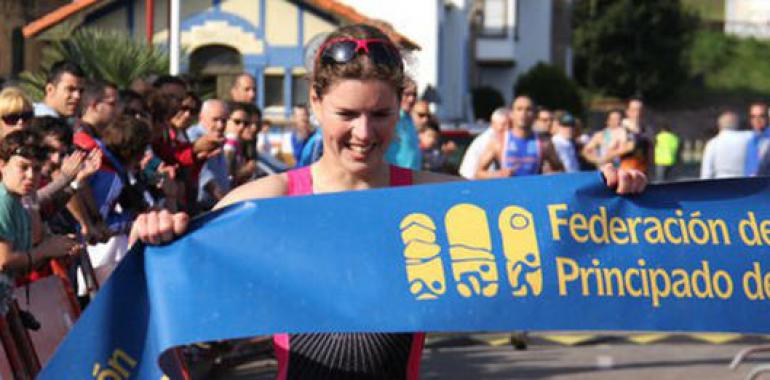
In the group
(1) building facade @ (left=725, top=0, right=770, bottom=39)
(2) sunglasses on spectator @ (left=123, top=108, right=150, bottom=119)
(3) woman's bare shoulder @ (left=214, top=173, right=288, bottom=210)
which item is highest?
(1) building facade @ (left=725, top=0, right=770, bottom=39)

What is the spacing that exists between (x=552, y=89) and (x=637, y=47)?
44.0ft

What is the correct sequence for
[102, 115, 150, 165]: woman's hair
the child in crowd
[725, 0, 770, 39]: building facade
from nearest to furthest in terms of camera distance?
the child in crowd
[102, 115, 150, 165]: woman's hair
[725, 0, 770, 39]: building facade

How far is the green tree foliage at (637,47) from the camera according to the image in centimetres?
7644

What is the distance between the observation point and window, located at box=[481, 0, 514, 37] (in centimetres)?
6812

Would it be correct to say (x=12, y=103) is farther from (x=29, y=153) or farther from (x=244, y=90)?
(x=244, y=90)

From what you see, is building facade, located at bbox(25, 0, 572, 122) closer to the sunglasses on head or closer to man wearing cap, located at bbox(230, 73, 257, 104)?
man wearing cap, located at bbox(230, 73, 257, 104)

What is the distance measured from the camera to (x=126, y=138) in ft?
32.1

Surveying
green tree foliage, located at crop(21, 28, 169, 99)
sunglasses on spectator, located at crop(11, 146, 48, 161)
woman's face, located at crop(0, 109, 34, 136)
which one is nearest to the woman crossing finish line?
sunglasses on spectator, located at crop(11, 146, 48, 161)

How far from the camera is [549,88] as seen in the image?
6425cm

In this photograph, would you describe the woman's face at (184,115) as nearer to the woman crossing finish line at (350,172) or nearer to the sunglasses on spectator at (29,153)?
the sunglasses on spectator at (29,153)

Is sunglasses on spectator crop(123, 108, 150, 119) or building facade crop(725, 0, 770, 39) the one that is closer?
sunglasses on spectator crop(123, 108, 150, 119)

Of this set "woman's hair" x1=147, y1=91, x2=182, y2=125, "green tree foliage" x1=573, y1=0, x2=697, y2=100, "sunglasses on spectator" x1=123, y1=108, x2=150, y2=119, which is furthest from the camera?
"green tree foliage" x1=573, y1=0, x2=697, y2=100

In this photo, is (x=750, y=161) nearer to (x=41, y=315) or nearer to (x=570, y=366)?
(x=570, y=366)

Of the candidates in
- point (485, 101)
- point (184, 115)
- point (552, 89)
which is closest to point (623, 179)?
point (184, 115)
